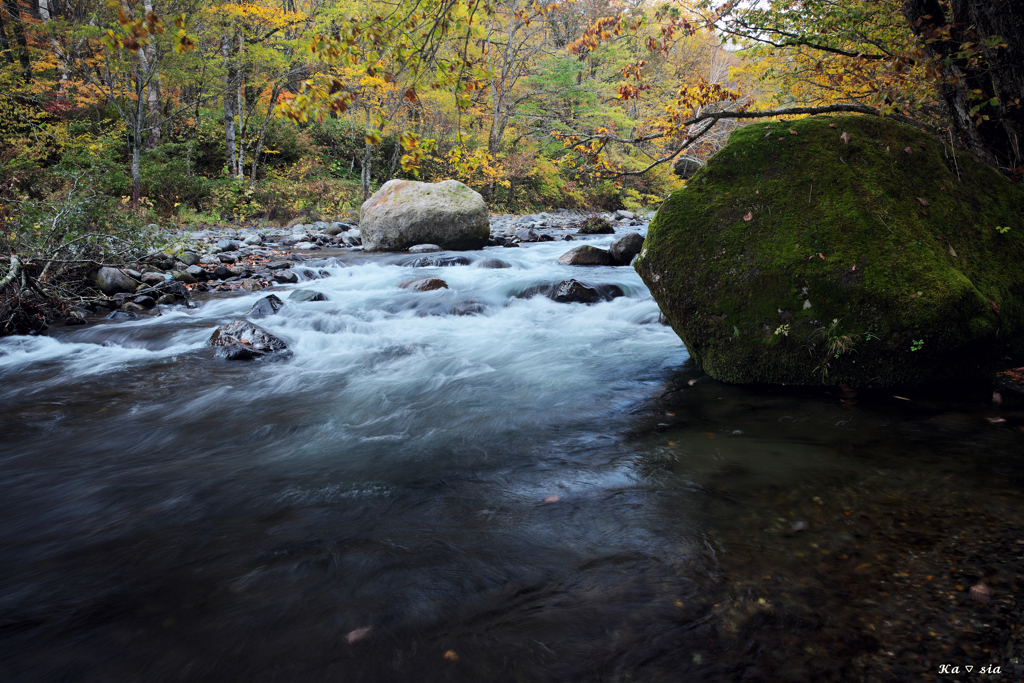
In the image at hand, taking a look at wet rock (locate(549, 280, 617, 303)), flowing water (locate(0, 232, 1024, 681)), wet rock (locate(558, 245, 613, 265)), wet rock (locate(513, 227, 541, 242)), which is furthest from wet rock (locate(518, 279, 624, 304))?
wet rock (locate(513, 227, 541, 242))

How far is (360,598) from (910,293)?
412cm

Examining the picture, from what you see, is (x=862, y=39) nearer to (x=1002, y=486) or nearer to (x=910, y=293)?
(x=910, y=293)

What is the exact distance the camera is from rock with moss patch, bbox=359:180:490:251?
13.8m

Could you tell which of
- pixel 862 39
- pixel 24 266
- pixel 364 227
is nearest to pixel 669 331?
pixel 862 39

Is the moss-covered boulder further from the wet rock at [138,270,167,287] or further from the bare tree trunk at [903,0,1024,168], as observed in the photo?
the wet rock at [138,270,167,287]

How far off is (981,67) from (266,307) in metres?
8.88

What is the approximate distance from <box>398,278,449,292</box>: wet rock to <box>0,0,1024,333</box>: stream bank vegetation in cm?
251

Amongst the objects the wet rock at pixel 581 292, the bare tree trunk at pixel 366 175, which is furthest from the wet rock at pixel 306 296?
the bare tree trunk at pixel 366 175

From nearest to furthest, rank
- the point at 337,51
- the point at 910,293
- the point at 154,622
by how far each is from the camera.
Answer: the point at 154,622, the point at 337,51, the point at 910,293

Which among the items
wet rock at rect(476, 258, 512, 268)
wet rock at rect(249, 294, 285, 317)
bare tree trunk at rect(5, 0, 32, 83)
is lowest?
wet rock at rect(476, 258, 512, 268)

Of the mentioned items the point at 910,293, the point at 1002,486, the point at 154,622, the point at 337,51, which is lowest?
the point at 154,622

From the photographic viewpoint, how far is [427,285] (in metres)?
9.27

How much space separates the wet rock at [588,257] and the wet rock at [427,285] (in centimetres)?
359

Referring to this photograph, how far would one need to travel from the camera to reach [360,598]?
2053 mm
